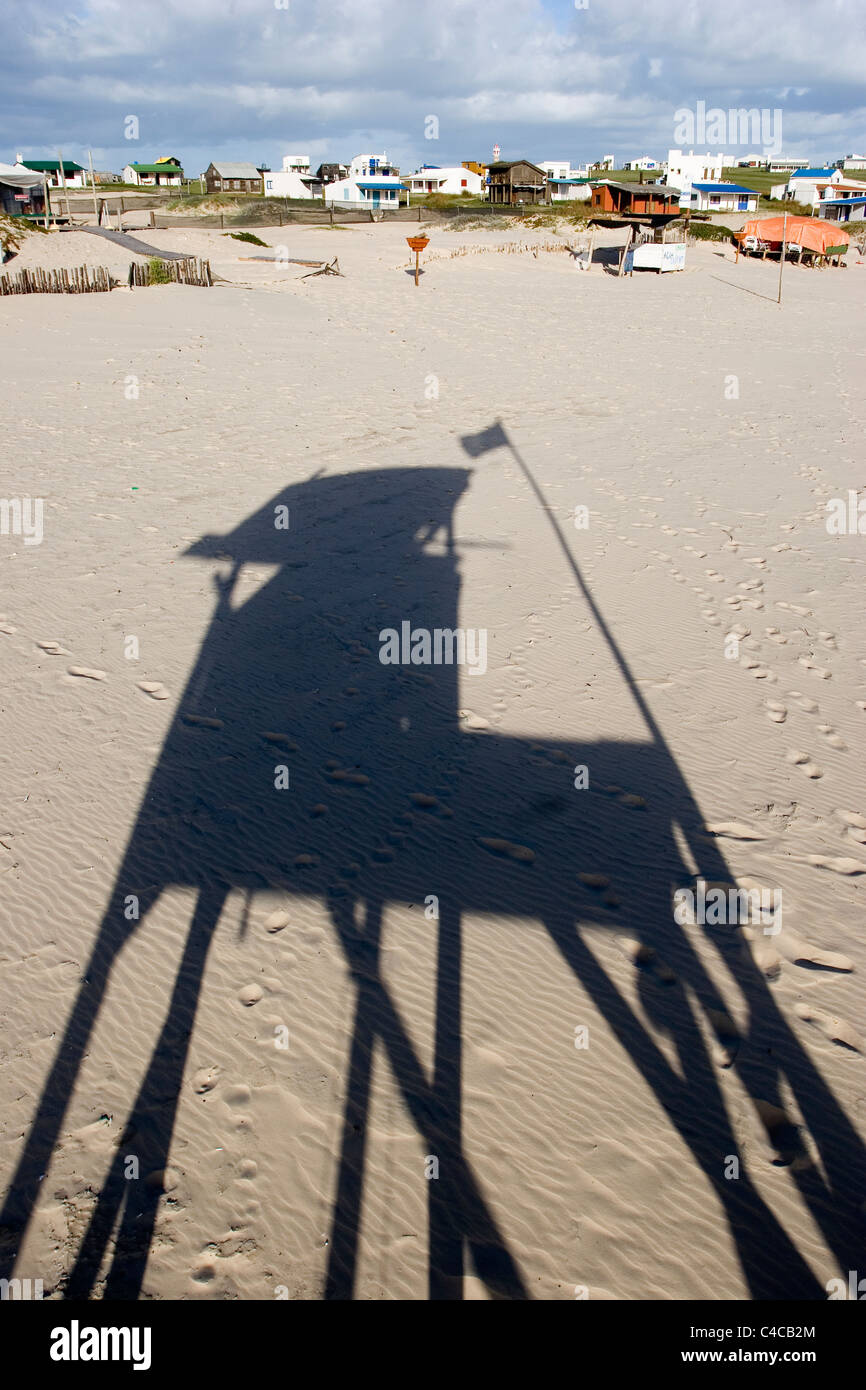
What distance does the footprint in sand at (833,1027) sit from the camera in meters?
3.67

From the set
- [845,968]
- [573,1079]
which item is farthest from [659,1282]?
[845,968]

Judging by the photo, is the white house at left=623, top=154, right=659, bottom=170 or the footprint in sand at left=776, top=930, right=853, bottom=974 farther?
the white house at left=623, top=154, right=659, bottom=170

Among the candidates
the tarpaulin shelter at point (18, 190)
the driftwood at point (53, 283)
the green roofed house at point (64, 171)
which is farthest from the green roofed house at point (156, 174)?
the driftwood at point (53, 283)

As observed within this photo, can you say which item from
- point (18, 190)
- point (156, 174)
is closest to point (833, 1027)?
point (18, 190)

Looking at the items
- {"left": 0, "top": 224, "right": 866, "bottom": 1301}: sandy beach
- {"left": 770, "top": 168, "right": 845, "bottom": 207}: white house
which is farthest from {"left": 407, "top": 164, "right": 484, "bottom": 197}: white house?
{"left": 0, "top": 224, "right": 866, "bottom": 1301}: sandy beach

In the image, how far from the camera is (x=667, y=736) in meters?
5.76

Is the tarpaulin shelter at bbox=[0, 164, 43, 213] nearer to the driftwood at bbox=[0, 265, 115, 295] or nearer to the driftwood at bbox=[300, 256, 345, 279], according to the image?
the driftwood at bbox=[300, 256, 345, 279]

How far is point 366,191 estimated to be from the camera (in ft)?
255

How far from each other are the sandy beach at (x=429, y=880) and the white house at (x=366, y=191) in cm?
7515

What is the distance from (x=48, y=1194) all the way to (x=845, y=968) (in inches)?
137

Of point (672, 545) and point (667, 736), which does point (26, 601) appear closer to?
point (667, 736)

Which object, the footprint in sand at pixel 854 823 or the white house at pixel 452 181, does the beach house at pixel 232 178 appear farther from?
the footprint in sand at pixel 854 823

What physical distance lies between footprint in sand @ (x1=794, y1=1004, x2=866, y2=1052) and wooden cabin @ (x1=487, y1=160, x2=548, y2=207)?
255 feet

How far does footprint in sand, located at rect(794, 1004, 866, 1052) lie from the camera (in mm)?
3674
